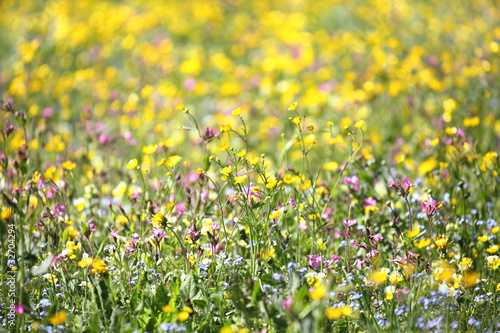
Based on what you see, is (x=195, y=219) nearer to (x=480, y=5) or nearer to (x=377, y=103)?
(x=377, y=103)

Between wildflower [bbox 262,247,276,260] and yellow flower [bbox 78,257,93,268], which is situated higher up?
wildflower [bbox 262,247,276,260]

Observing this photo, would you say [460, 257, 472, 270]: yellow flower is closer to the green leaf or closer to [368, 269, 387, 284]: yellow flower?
[368, 269, 387, 284]: yellow flower

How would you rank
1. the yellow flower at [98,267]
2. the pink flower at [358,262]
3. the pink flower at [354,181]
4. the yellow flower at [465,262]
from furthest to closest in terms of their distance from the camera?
1. the pink flower at [354,181]
2. the pink flower at [358,262]
3. the yellow flower at [465,262]
4. the yellow flower at [98,267]

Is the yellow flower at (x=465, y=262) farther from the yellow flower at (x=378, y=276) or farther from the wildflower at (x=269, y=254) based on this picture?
the wildflower at (x=269, y=254)

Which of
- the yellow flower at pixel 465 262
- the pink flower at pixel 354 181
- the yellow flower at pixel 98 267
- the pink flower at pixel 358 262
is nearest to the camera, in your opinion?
the yellow flower at pixel 98 267

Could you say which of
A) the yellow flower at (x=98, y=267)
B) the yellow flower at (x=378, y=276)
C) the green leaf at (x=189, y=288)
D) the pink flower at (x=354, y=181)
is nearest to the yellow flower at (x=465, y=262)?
the yellow flower at (x=378, y=276)

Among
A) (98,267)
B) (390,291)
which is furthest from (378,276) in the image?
(98,267)

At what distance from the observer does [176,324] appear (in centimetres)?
161

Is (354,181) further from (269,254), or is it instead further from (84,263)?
(84,263)

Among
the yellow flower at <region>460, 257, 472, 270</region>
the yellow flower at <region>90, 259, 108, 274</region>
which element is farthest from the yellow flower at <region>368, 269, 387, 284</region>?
the yellow flower at <region>90, 259, 108, 274</region>

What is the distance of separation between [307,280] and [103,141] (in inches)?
73.6

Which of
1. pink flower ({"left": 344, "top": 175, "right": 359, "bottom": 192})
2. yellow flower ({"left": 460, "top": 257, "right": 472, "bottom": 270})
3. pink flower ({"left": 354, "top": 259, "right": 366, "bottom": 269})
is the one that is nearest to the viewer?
yellow flower ({"left": 460, "top": 257, "right": 472, "bottom": 270})

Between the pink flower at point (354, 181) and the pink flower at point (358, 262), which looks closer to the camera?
the pink flower at point (358, 262)

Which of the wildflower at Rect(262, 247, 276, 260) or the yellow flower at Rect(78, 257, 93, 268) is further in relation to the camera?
the wildflower at Rect(262, 247, 276, 260)
